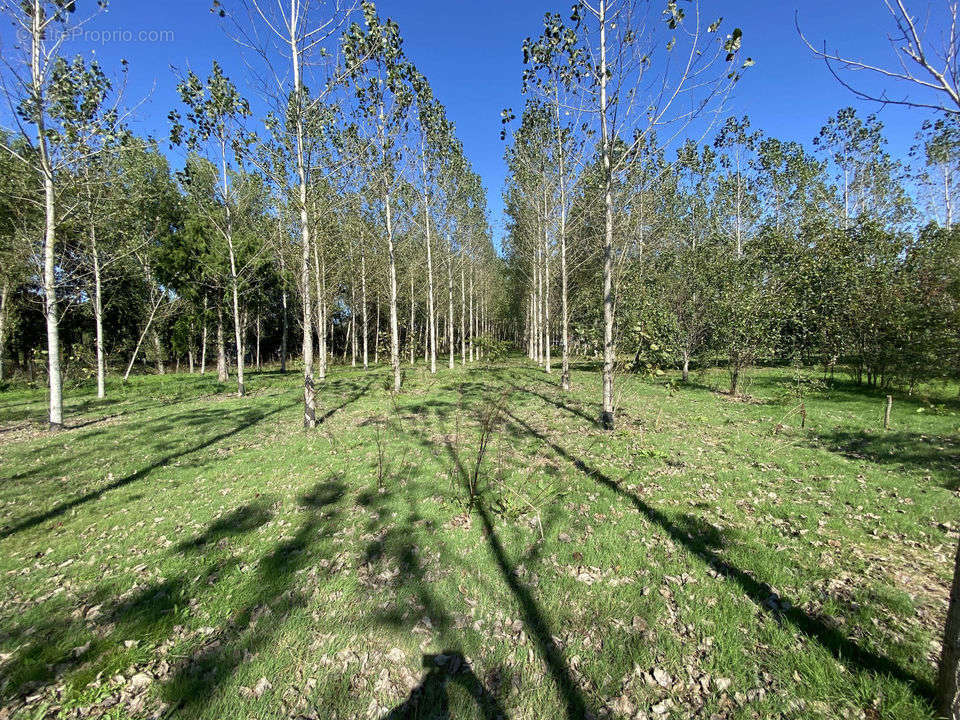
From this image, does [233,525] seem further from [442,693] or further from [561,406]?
[561,406]

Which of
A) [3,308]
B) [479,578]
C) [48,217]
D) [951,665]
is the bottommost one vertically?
[479,578]

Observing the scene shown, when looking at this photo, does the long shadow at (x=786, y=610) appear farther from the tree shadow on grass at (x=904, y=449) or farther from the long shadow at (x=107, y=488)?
the long shadow at (x=107, y=488)

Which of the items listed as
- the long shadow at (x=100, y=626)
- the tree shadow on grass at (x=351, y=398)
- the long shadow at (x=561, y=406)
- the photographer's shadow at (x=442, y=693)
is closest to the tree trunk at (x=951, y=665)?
the photographer's shadow at (x=442, y=693)

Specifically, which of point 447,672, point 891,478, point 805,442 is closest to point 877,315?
point 805,442

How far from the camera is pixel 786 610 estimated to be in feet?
12.1

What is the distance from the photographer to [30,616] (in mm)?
3752

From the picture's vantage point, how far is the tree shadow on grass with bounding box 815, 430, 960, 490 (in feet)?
23.2

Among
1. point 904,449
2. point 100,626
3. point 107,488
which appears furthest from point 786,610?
point 107,488

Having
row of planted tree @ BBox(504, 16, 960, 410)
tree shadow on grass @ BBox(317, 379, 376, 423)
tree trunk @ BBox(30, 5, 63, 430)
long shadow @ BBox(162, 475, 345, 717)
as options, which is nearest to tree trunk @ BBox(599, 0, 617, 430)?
row of planted tree @ BBox(504, 16, 960, 410)

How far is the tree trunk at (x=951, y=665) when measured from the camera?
238 cm

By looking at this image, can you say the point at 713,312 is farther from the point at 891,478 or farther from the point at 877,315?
the point at 891,478

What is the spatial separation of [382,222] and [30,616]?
77.9 feet

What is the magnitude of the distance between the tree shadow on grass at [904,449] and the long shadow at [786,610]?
205 inches

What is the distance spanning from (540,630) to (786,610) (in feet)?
8.09
